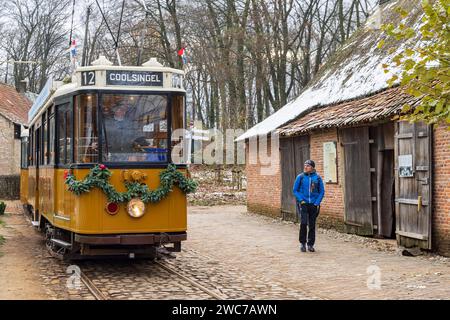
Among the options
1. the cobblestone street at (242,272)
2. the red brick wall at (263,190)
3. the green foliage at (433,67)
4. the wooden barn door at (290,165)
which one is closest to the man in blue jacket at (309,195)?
the cobblestone street at (242,272)

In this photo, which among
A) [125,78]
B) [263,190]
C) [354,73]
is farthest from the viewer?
[263,190]

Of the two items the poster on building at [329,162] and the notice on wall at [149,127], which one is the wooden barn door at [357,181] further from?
the notice on wall at [149,127]

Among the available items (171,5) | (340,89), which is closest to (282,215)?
(340,89)

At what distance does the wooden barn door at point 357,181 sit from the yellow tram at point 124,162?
6514 mm

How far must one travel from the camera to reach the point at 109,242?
9750mm

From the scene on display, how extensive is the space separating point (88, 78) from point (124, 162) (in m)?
1.43

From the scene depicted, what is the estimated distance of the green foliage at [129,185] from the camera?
973cm

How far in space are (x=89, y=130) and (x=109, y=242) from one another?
1762 mm

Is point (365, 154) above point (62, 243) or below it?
above

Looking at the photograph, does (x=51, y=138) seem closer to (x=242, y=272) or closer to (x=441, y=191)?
(x=242, y=272)

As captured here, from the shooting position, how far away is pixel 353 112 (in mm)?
15516

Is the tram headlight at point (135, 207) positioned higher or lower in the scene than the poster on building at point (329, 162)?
lower

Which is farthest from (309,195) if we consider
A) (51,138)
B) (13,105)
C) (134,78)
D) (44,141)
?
(13,105)
